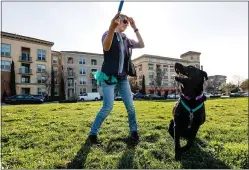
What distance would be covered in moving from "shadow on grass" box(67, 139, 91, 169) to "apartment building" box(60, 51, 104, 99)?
4347 cm

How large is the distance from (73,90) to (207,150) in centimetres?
4953

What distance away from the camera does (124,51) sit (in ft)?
9.37

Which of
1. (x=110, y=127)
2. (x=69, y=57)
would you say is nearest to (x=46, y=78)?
(x=69, y=57)

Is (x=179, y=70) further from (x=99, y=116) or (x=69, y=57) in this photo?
(x=69, y=57)

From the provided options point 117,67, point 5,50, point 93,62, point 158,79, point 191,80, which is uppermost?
point 5,50

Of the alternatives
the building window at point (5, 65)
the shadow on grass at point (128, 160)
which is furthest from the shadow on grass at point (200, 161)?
the building window at point (5, 65)

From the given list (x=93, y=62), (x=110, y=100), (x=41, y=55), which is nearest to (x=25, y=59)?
(x=41, y=55)

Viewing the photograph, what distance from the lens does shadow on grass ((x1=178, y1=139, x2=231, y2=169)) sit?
241cm

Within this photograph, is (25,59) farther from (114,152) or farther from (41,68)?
(114,152)

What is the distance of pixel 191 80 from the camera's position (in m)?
2.35

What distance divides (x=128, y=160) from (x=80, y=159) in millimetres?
541

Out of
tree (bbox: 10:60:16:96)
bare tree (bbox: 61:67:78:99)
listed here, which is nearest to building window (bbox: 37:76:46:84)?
bare tree (bbox: 61:67:78:99)

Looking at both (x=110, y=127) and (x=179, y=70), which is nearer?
(x=179, y=70)

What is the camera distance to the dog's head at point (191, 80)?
7.64ft
